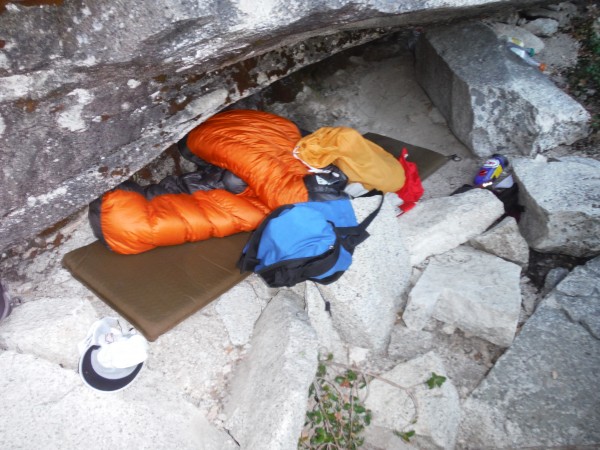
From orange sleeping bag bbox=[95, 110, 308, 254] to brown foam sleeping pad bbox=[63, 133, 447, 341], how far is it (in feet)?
0.26

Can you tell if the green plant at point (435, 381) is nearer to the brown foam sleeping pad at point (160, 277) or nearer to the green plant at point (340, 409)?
the green plant at point (340, 409)

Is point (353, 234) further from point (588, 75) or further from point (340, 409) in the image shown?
point (588, 75)

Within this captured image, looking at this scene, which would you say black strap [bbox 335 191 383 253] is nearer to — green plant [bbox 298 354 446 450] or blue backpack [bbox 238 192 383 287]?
blue backpack [bbox 238 192 383 287]

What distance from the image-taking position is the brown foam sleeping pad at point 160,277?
235 cm

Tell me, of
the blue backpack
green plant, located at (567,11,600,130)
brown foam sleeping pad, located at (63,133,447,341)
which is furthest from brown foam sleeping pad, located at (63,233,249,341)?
green plant, located at (567,11,600,130)

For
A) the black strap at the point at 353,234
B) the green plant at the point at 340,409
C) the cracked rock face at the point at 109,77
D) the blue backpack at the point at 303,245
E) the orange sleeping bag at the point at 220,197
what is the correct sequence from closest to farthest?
the cracked rock face at the point at 109,77
the green plant at the point at 340,409
the blue backpack at the point at 303,245
the black strap at the point at 353,234
the orange sleeping bag at the point at 220,197

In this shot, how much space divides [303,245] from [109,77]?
1227mm

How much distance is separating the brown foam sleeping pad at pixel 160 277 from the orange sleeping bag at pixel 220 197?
0.26 feet

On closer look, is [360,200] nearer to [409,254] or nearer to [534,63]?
[409,254]

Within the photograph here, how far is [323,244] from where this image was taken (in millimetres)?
2381

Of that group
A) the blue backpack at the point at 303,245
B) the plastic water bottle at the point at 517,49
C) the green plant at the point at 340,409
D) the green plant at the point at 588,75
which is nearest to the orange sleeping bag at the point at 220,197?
the blue backpack at the point at 303,245

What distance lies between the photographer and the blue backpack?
2.35 meters

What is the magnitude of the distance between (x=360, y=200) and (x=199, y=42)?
4.02 feet

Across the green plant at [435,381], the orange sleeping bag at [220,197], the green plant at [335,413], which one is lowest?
the green plant at [335,413]
